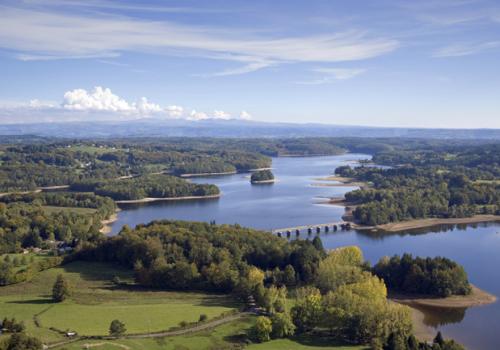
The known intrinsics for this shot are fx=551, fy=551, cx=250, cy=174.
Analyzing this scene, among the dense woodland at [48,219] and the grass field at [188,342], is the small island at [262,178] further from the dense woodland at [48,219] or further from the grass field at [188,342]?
the grass field at [188,342]

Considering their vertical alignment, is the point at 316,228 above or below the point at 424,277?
below

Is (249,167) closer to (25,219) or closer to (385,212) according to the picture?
(385,212)

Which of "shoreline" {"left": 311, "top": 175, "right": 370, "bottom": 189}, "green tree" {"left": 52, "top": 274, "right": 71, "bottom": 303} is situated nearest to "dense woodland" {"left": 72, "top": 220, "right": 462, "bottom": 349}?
"green tree" {"left": 52, "top": 274, "right": 71, "bottom": 303}

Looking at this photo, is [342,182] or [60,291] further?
[342,182]

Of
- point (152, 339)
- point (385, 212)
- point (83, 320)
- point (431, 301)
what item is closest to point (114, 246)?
point (83, 320)

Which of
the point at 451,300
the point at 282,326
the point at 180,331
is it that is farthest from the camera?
the point at 451,300

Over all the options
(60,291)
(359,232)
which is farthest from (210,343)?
(359,232)

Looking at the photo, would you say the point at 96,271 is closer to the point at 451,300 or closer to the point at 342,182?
the point at 451,300

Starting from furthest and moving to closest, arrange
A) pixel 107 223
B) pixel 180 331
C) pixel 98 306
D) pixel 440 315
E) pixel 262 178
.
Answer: pixel 262 178 → pixel 107 223 → pixel 440 315 → pixel 98 306 → pixel 180 331
